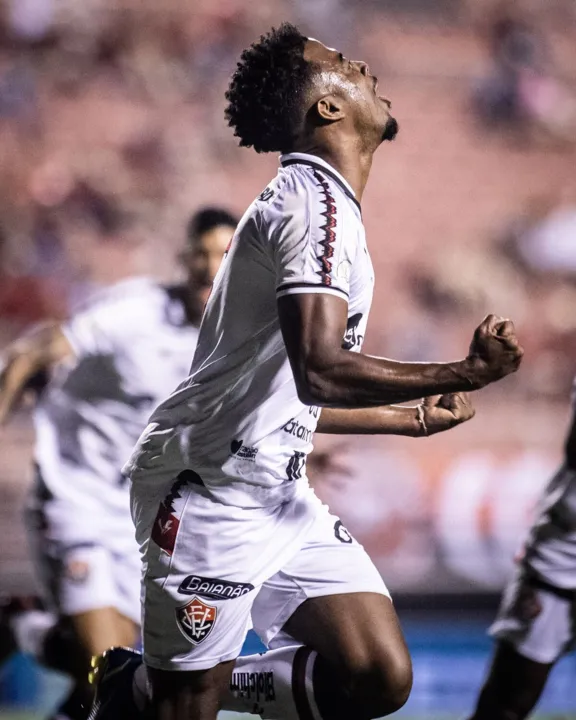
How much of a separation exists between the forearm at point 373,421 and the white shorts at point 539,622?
116cm

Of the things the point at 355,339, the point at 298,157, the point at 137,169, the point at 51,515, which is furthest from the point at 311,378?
the point at 137,169

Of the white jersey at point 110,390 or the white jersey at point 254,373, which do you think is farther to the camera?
the white jersey at point 110,390

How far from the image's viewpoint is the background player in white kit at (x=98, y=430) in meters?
4.09

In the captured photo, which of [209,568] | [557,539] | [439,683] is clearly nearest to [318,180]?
[209,568]

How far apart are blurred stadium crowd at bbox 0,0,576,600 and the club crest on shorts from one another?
388cm

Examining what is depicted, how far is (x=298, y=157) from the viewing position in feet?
8.66

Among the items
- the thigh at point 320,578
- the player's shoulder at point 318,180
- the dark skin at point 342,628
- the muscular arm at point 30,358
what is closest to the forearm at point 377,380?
the dark skin at point 342,628

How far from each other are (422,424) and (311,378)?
76 cm

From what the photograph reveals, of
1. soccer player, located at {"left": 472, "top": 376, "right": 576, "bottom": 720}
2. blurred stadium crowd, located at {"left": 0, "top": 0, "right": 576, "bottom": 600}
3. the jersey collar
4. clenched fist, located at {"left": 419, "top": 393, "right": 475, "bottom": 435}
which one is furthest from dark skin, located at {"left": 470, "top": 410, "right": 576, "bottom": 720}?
blurred stadium crowd, located at {"left": 0, "top": 0, "right": 576, "bottom": 600}

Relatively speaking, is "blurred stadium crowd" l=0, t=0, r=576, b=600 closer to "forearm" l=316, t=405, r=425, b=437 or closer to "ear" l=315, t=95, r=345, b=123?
"forearm" l=316, t=405, r=425, b=437

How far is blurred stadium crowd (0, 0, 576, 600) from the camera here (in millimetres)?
6695

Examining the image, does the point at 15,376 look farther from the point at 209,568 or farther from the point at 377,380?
the point at 377,380

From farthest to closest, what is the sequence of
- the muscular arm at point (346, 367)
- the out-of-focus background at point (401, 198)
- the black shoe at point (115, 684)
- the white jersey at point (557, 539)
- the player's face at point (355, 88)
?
the out-of-focus background at point (401, 198) → the white jersey at point (557, 539) → the black shoe at point (115, 684) → the player's face at point (355, 88) → the muscular arm at point (346, 367)

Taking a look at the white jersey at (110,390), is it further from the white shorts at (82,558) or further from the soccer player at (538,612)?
the soccer player at (538,612)
